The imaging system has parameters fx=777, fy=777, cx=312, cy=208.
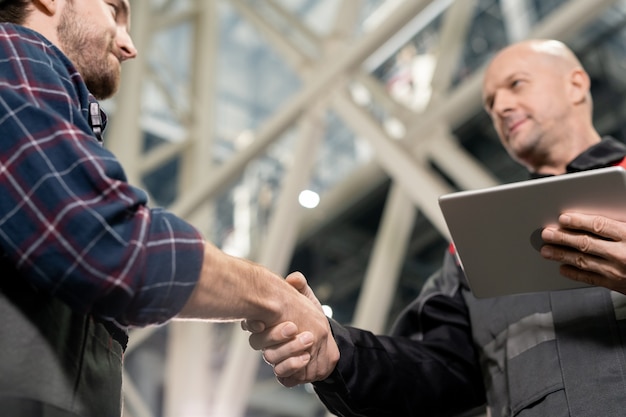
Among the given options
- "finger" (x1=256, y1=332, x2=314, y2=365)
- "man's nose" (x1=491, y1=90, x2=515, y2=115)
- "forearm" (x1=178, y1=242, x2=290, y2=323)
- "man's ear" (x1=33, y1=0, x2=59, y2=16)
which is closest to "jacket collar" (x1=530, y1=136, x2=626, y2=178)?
"man's nose" (x1=491, y1=90, x2=515, y2=115)

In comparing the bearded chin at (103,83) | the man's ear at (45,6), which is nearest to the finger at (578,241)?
the bearded chin at (103,83)

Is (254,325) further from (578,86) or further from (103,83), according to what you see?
(578,86)

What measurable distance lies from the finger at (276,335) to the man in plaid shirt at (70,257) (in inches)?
12.1

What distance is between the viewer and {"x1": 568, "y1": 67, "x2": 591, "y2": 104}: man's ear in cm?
364

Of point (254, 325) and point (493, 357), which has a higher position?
point (493, 357)

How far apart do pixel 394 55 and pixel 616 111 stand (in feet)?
12.7

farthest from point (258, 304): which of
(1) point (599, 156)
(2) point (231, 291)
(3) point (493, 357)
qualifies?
(1) point (599, 156)

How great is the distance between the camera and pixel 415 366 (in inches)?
117

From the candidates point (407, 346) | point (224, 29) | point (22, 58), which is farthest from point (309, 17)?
point (22, 58)

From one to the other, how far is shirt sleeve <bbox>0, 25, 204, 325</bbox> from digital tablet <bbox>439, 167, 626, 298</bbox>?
100cm

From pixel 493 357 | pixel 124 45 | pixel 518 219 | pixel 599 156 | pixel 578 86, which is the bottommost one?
pixel 493 357

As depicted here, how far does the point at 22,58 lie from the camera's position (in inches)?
73.3

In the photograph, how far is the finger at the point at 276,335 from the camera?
2.31 metres

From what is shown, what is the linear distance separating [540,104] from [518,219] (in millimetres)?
1267
